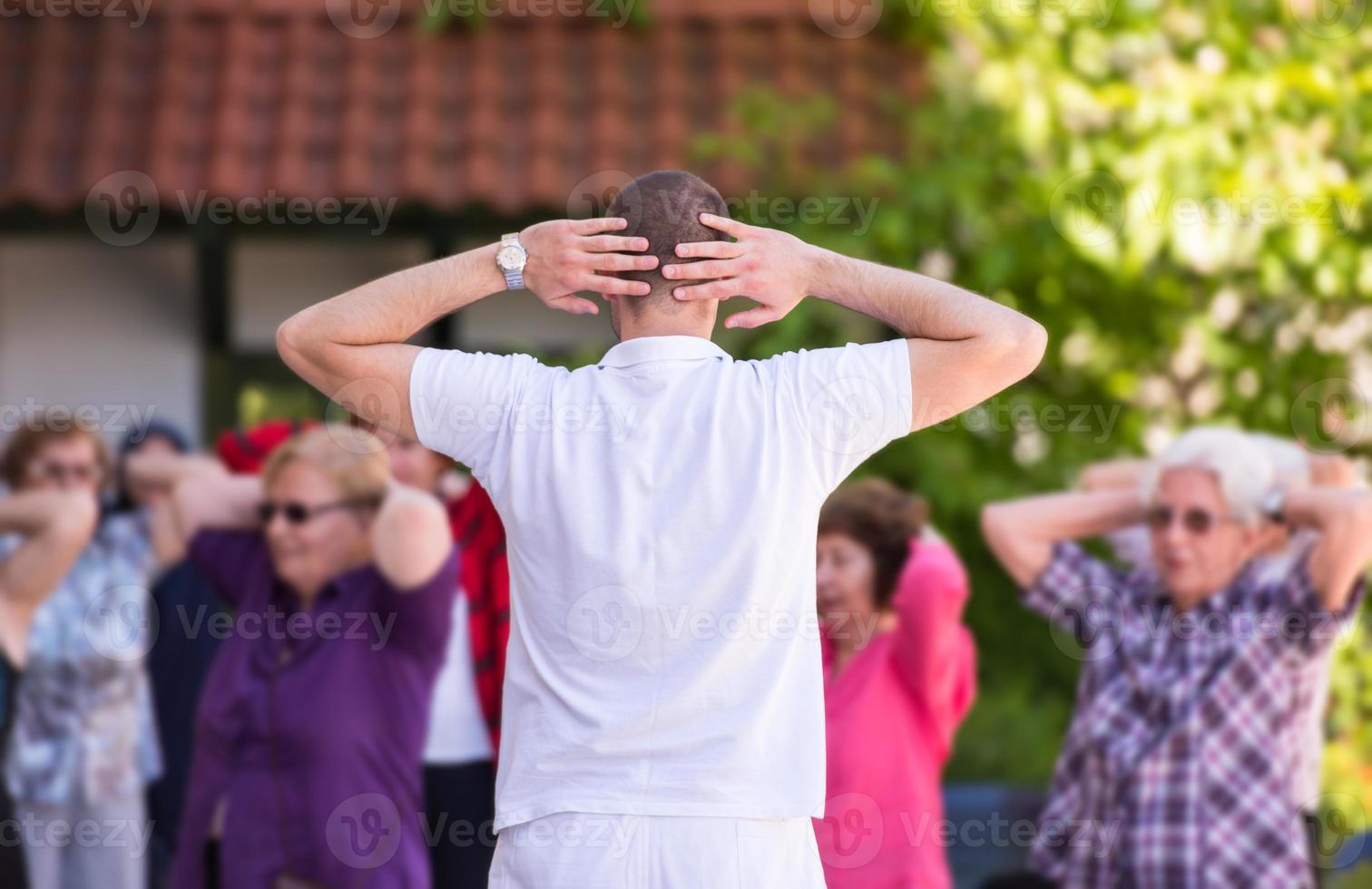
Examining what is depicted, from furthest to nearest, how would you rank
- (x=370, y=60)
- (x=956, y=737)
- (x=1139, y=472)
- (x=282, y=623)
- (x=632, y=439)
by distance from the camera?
1. (x=370, y=60)
2. (x=956, y=737)
3. (x=1139, y=472)
4. (x=282, y=623)
5. (x=632, y=439)

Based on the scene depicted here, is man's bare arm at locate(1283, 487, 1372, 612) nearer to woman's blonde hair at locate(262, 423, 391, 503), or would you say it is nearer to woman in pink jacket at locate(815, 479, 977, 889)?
woman in pink jacket at locate(815, 479, 977, 889)

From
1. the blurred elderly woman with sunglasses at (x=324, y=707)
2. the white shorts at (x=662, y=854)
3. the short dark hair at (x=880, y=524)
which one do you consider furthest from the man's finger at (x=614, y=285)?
the short dark hair at (x=880, y=524)

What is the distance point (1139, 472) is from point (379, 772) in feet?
7.59

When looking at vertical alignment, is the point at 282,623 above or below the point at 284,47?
below

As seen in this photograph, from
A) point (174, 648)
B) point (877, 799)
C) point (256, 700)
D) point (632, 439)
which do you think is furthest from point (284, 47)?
point (632, 439)

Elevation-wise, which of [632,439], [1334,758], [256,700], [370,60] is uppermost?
[370,60]

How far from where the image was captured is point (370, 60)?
310 inches

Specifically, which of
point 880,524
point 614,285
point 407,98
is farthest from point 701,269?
point 407,98

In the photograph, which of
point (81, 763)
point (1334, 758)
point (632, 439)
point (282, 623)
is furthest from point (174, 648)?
point (1334, 758)

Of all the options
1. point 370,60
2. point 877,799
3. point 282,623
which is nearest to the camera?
point 877,799

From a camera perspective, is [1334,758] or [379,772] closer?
[379,772]

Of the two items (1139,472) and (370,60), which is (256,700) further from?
(370,60)

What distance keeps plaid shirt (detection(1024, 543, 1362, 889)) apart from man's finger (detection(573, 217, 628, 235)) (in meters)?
2.37

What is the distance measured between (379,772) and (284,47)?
5022 millimetres
